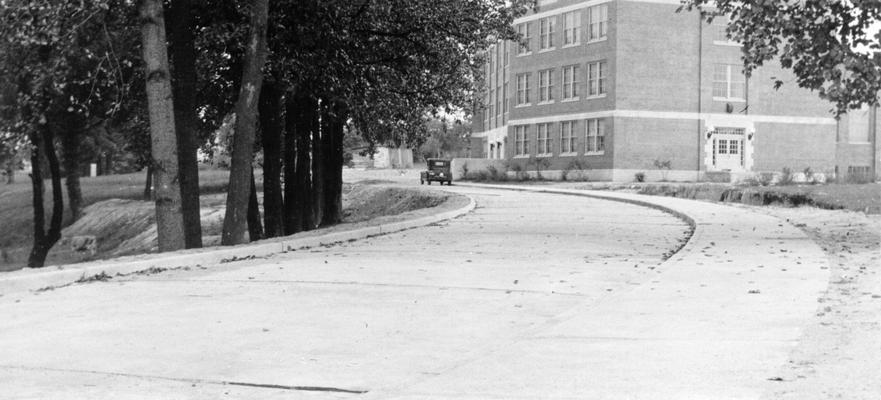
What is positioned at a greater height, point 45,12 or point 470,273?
point 45,12

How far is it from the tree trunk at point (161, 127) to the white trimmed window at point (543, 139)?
160 ft

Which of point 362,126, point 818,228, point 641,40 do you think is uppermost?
point 641,40

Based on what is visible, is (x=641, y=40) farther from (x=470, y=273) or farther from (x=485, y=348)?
(x=485, y=348)

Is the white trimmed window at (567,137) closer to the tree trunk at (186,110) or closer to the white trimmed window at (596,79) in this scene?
the white trimmed window at (596,79)

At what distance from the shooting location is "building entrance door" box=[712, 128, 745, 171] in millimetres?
60875

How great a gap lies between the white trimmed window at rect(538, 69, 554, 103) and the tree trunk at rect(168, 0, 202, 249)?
46.8 m

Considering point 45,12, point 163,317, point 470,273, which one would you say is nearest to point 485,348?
point 163,317

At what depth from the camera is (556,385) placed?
6223 millimetres

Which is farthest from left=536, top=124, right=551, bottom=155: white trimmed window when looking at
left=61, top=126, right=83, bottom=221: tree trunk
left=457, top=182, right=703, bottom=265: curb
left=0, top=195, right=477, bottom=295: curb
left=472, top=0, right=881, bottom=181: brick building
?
left=0, top=195, right=477, bottom=295: curb

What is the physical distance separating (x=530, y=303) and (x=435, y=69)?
1572cm

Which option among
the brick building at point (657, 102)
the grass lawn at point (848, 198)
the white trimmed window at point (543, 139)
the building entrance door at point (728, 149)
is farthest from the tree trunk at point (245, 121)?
the white trimmed window at point (543, 139)

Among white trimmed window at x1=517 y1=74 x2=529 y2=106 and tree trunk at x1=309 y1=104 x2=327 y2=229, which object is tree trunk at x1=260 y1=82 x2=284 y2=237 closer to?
tree trunk at x1=309 y1=104 x2=327 y2=229

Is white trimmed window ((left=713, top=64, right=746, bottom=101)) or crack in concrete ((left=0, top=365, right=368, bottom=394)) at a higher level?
white trimmed window ((left=713, top=64, right=746, bottom=101))

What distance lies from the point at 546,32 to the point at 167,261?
5371 centimetres
